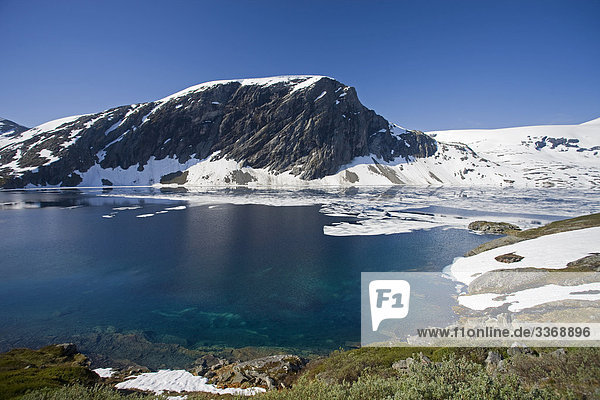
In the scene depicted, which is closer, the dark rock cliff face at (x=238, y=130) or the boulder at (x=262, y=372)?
the boulder at (x=262, y=372)

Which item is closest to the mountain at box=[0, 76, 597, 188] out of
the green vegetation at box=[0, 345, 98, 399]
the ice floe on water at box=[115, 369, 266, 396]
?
the green vegetation at box=[0, 345, 98, 399]

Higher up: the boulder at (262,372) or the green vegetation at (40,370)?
the green vegetation at (40,370)

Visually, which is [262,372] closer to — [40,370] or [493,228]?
[40,370]

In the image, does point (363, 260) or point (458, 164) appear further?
point (458, 164)

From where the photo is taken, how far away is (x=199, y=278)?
25.0 metres

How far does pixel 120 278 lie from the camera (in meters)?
25.2

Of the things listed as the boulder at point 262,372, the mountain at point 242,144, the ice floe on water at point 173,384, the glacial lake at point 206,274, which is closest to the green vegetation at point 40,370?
the ice floe on water at point 173,384

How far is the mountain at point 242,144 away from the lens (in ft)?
552

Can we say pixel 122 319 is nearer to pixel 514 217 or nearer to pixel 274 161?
pixel 514 217

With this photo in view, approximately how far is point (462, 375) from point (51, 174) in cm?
19330

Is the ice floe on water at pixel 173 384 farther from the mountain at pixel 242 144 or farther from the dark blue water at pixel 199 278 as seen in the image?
the mountain at pixel 242 144

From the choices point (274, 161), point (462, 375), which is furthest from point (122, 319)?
point (274, 161)

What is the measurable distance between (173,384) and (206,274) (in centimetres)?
1424
